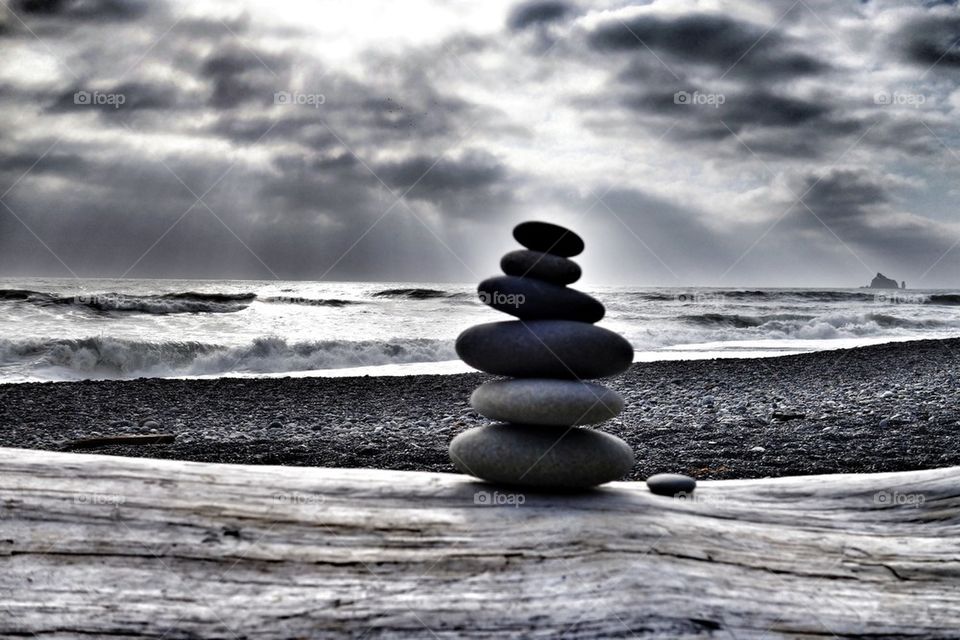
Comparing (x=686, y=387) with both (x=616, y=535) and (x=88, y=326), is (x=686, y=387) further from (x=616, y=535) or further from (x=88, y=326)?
(x=88, y=326)

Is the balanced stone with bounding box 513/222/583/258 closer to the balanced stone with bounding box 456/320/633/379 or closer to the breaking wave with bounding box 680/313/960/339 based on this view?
the balanced stone with bounding box 456/320/633/379

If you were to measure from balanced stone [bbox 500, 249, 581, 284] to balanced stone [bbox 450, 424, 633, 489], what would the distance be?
0.79 m

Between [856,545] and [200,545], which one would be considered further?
[856,545]

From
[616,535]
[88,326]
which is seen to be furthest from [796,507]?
[88,326]

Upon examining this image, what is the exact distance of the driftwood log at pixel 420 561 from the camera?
2.38 meters

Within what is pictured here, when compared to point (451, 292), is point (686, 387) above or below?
below

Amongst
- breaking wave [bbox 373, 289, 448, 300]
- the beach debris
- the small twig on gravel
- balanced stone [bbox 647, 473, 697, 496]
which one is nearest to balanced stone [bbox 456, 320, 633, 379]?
balanced stone [bbox 647, 473, 697, 496]

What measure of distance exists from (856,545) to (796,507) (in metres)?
0.45

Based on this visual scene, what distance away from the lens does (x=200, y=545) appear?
2.70 m

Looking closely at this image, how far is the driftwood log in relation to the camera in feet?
7.79

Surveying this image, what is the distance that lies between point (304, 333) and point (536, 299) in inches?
595

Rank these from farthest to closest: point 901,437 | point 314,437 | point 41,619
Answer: point 314,437
point 901,437
point 41,619

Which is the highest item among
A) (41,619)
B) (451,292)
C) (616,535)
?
(451,292)

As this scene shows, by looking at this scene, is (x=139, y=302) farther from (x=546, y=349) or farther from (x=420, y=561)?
(x=420, y=561)
